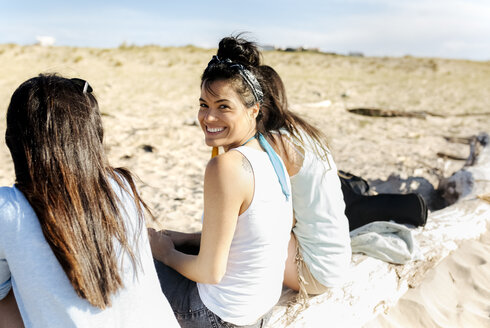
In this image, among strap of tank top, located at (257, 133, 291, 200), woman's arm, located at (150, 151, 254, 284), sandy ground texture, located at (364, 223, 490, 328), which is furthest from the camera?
sandy ground texture, located at (364, 223, 490, 328)

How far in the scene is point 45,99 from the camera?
1.15m

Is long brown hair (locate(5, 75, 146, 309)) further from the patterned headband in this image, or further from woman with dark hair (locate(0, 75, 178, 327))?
the patterned headband

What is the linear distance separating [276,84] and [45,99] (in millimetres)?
1353

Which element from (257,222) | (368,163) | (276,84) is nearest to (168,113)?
(368,163)

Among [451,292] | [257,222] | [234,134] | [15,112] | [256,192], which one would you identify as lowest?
[451,292]

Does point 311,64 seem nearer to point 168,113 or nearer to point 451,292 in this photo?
point 168,113

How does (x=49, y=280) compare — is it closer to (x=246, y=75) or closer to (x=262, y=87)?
(x=246, y=75)

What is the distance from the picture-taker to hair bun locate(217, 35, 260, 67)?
1978 millimetres

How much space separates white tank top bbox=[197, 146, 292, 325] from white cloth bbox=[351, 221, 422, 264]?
3.47 feet

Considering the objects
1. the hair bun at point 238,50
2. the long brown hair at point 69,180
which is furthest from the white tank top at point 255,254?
the hair bun at point 238,50

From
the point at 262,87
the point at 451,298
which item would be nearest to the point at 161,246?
the point at 262,87

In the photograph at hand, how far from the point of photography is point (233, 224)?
4.84ft

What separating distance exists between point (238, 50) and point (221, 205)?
0.88 metres

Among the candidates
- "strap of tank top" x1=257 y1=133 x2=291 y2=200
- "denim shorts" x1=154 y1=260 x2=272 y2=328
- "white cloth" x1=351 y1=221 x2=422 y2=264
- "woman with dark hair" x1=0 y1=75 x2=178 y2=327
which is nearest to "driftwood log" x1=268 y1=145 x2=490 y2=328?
"white cloth" x1=351 y1=221 x2=422 y2=264
